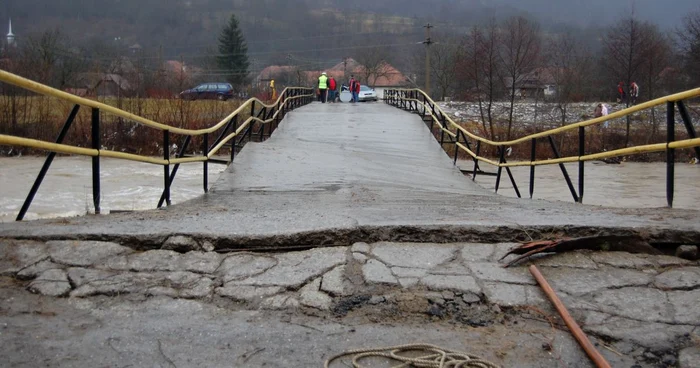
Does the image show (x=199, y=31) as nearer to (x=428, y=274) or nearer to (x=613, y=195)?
(x=613, y=195)

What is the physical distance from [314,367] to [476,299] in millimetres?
1154

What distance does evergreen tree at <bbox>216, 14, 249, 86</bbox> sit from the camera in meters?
82.1

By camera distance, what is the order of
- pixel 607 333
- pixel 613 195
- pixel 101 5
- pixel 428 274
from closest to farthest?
pixel 607 333 < pixel 428 274 < pixel 613 195 < pixel 101 5

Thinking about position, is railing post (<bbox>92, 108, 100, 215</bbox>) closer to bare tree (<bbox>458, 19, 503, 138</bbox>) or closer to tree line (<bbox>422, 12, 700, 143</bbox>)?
tree line (<bbox>422, 12, 700, 143</bbox>)

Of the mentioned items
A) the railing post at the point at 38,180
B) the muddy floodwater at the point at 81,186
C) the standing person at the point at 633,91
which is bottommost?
the muddy floodwater at the point at 81,186

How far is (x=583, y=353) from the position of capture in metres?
3.20

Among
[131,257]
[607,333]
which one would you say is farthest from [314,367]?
[131,257]

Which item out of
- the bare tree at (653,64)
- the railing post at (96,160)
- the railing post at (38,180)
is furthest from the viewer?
the bare tree at (653,64)

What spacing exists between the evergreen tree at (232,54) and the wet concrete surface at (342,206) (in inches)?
2676

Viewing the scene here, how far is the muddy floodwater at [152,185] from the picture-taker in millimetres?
20250

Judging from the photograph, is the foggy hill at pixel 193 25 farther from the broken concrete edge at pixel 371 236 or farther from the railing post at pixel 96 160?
the broken concrete edge at pixel 371 236

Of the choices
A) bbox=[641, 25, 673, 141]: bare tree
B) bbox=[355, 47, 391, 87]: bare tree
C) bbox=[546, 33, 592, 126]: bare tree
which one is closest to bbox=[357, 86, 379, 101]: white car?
bbox=[546, 33, 592, 126]: bare tree

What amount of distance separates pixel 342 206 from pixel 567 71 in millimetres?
50913

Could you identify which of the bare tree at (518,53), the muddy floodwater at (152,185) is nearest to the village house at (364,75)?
the bare tree at (518,53)
